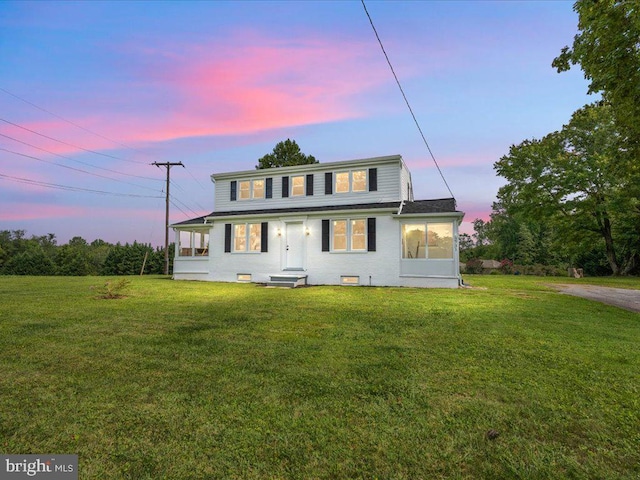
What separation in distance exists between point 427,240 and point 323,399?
37.5 feet

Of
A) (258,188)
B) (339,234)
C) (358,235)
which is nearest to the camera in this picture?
(358,235)

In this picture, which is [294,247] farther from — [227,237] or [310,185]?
[227,237]

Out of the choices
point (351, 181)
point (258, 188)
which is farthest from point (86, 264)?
point (351, 181)

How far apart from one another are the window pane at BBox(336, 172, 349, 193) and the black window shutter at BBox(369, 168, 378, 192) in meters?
1.21

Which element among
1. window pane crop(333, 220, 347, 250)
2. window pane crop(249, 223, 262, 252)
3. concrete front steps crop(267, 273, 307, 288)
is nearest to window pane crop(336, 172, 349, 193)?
window pane crop(333, 220, 347, 250)

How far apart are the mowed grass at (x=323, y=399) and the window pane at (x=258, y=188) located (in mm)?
12206

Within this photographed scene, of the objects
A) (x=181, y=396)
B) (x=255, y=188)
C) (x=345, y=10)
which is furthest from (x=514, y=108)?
(x=181, y=396)

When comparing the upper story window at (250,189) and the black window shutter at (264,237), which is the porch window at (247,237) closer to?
the black window shutter at (264,237)

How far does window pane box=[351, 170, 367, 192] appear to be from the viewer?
49.3 ft

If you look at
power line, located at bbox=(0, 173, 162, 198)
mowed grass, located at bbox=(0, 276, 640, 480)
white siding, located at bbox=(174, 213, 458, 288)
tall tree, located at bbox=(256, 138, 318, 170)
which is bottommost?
mowed grass, located at bbox=(0, 276, 640, 480)

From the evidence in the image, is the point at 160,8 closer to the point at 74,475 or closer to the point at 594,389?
the point at 74,475

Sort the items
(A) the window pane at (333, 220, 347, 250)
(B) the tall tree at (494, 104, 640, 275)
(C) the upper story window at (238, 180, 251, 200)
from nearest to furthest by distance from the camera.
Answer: (A) the window pane at (333, 220, 347, 250)
(C) the upper story window at (238, 180, 251, 200)
(B) the tall tree at (494, 104, 640, 275)

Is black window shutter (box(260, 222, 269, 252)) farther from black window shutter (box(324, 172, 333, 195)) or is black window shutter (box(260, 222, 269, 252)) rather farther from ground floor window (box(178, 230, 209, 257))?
ground floor window (box(178, 230, 209, 257))

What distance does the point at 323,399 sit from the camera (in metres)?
2.63
